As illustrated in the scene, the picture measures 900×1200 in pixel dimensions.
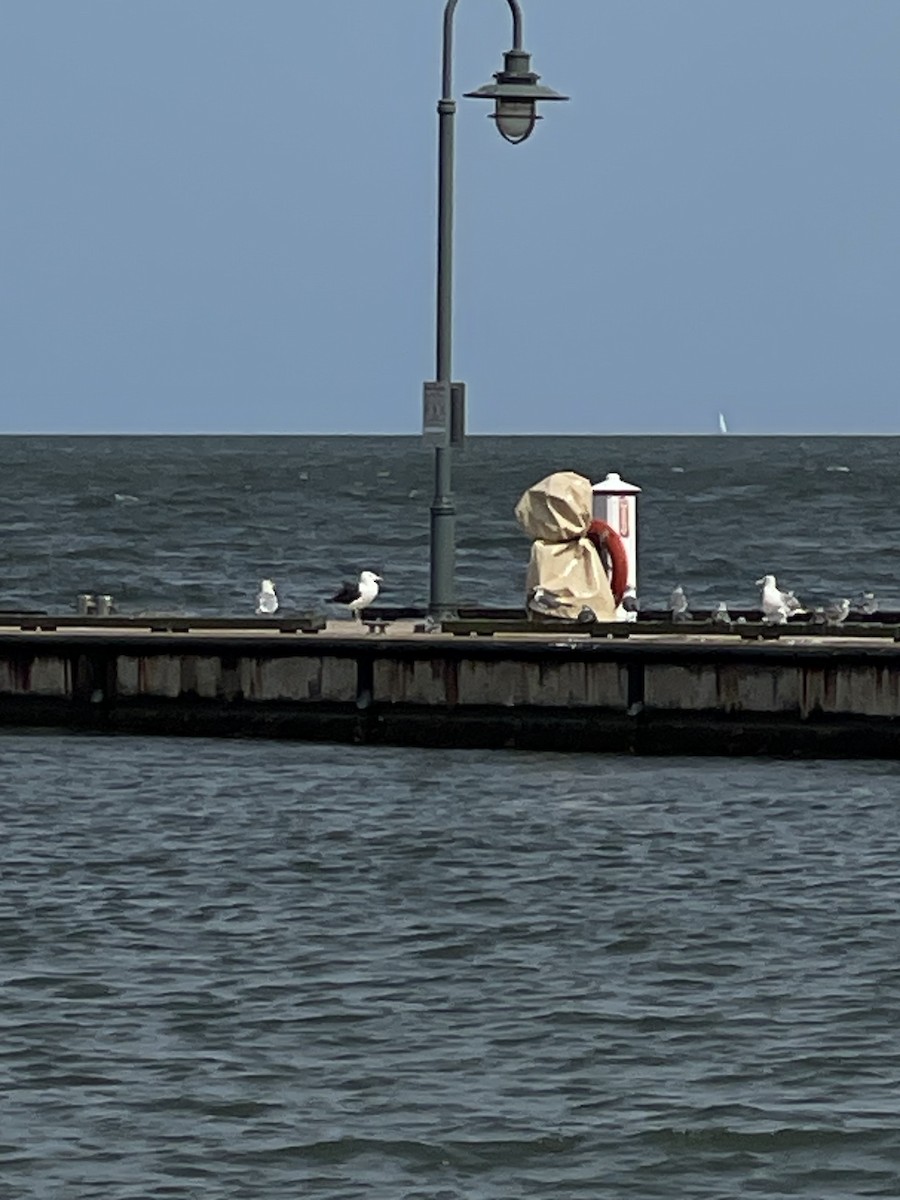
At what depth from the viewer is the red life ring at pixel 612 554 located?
29344 mm

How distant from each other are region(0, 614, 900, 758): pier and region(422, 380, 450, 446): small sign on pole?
1.66m

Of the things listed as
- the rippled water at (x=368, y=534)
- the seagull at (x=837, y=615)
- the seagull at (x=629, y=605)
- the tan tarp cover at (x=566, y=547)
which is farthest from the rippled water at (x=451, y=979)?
the rippled water at (x=368, y=534)

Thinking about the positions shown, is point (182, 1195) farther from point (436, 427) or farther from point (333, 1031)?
point (436, 427)

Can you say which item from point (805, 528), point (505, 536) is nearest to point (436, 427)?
point (505, 536)

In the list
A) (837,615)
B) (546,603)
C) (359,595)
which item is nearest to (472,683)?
(546,603)

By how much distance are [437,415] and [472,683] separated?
9.06 feet

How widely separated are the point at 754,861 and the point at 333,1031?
6.33 m

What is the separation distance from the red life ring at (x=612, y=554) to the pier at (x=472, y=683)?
4.46ft

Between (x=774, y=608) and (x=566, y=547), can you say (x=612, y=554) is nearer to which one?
(x=566, y=547)

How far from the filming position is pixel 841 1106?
16.0 metres

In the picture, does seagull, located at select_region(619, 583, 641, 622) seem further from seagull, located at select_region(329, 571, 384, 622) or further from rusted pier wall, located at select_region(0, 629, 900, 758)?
seagull, located at select_region(329, 571, 384, 622)

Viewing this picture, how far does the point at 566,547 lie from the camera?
29.2 m

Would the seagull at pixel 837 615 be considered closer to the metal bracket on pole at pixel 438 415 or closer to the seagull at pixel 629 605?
the seagull at pixel 629 605

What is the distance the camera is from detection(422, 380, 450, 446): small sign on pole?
29188 millimetres
